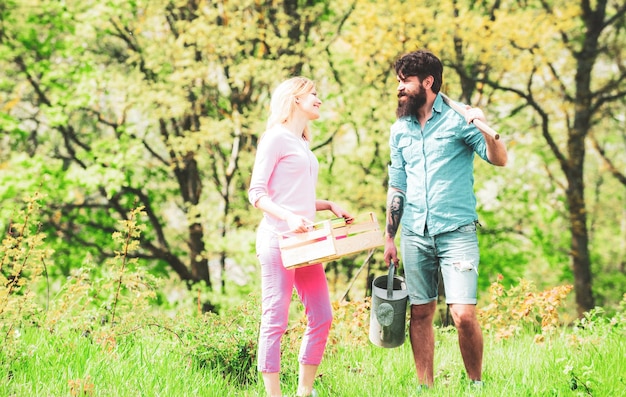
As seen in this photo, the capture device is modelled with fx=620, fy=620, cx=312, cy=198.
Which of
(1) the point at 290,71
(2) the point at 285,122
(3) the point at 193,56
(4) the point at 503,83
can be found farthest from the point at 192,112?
(2) the point at 285,122

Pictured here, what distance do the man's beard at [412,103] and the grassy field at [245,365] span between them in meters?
1.58

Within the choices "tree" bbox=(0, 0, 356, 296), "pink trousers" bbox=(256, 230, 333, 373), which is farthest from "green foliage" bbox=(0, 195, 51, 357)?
"tree" bbox=(0, 0, 356, 296)

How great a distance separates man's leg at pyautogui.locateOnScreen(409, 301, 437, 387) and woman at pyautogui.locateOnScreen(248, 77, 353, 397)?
25.1 inches

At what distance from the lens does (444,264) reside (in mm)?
3471

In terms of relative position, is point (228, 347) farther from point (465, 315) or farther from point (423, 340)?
point (465, 315)

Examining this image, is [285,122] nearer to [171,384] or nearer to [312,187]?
[312,187]

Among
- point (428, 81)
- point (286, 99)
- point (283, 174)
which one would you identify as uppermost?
point (428, 81)

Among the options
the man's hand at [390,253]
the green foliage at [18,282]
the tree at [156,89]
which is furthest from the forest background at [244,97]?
the man's hand at [390,253]

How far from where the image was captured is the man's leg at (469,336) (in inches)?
132

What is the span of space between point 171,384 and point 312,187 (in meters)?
1.28

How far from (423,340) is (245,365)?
3.56 feet

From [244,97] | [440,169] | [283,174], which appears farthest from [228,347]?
[244,97]

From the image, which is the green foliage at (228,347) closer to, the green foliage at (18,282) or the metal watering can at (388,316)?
the metal watering can at (388,316)

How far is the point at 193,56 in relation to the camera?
486 inches
